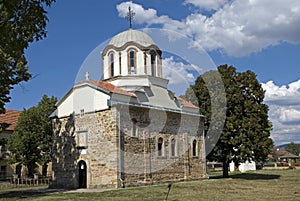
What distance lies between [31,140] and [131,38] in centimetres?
1485

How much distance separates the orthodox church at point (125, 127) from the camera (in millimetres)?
22266

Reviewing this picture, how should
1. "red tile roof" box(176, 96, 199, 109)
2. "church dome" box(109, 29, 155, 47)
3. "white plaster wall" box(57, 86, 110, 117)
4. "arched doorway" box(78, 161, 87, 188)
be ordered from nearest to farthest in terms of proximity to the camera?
"white plaster wall" box(57, 86, 110, 117) → "arched doorway" box(78, 161, 87, 188) → "church dome" box(109, 29, 155, 47) → "red tile roof" box(176, 96, 199, 109)

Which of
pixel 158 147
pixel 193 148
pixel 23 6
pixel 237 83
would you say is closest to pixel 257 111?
pixel 237 83

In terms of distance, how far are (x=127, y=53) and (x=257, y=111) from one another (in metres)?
11.5

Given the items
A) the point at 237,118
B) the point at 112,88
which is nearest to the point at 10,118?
the point at 112,88

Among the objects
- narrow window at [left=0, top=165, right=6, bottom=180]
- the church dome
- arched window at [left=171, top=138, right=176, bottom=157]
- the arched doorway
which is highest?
the church dome

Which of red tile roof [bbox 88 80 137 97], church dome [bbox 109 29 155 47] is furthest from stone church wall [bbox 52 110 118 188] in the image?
church dome [bbox 109 29 155 47]

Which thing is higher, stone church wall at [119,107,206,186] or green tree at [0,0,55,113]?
green tree at [0,0,55,113]

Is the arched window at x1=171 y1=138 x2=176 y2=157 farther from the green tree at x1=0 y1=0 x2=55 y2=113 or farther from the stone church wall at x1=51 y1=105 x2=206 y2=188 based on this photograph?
the green tree at x1=0 y1=0 x2=55 y2=113

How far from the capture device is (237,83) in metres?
30.1

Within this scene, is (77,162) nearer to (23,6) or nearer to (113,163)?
(113,163)

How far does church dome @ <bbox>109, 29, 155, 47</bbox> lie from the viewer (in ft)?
85.1

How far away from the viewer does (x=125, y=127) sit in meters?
22.6

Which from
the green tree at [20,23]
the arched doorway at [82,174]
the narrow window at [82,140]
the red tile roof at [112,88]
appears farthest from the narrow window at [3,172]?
the green tree at [20,23]
